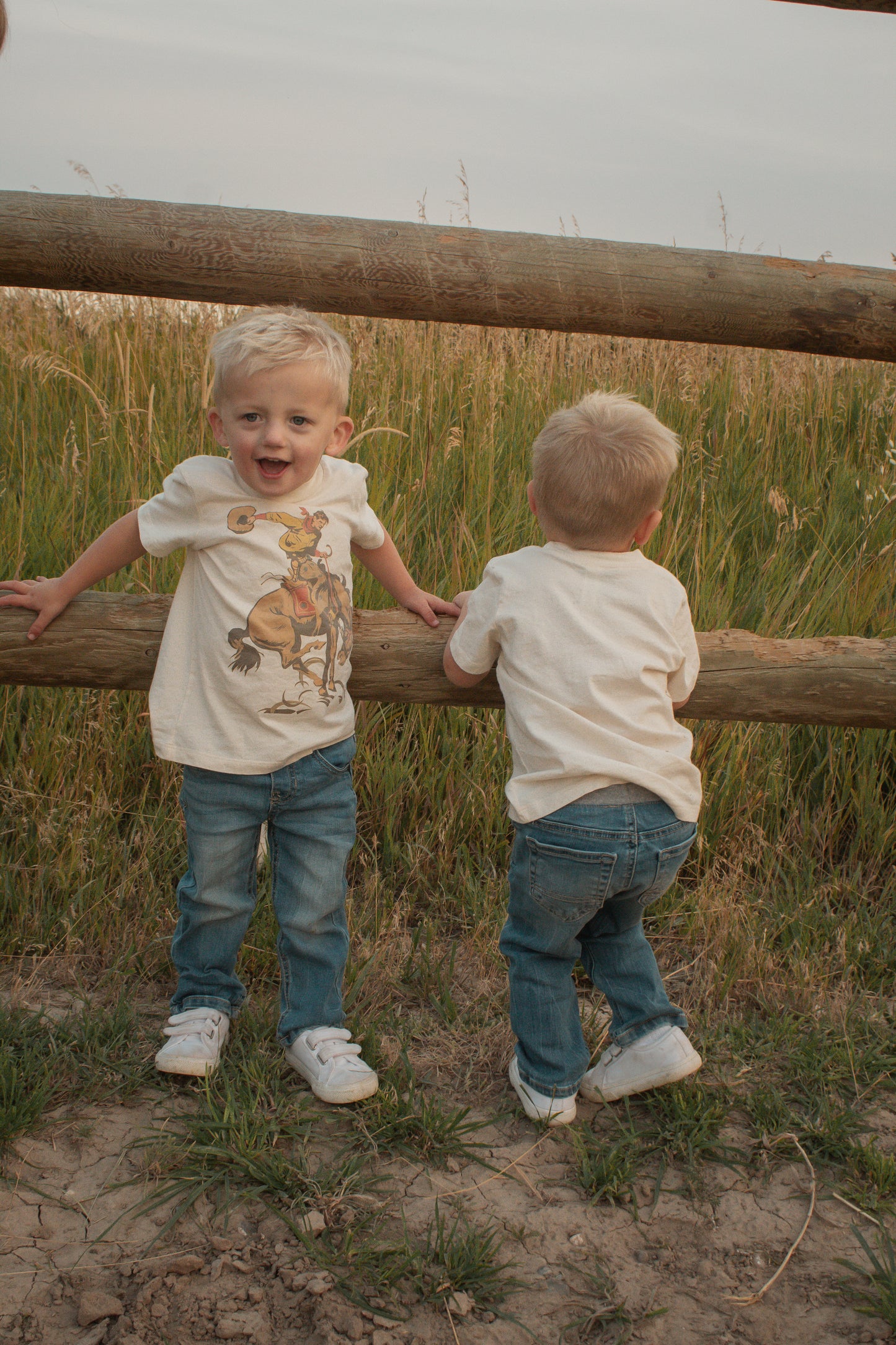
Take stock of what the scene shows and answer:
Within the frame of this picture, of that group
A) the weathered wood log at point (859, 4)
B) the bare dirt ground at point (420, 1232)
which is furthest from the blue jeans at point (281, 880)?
the weathered wood log at point (859, 4)

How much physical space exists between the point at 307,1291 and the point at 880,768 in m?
2.34

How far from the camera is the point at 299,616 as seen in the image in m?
2.01

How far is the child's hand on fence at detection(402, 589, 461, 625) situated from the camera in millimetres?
2230

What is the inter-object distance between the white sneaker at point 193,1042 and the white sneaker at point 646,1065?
0.80 meters

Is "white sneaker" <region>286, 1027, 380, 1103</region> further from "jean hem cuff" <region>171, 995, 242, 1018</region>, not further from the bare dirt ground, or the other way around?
"jean hem cuff" <region>171, 995, 242, 1018</region>

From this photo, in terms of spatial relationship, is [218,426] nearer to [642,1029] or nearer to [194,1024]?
[194,1024]

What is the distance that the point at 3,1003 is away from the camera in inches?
89.1

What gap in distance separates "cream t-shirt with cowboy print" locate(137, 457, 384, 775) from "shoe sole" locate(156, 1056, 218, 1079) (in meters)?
0.61

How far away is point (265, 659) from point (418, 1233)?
110 centimetres

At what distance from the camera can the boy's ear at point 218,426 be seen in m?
1.98

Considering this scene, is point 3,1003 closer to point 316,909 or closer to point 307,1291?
point 316,909

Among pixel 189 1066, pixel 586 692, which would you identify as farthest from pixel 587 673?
pixel 189 1066

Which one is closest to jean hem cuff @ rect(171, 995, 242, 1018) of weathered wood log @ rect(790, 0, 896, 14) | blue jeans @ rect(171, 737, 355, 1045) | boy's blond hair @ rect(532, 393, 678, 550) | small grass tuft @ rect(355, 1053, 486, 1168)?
blue jeans @ rect(171, 737, 355, 1045)

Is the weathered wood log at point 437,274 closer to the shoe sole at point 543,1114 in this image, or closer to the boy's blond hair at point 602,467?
the boy's blond hair at point 602,467
